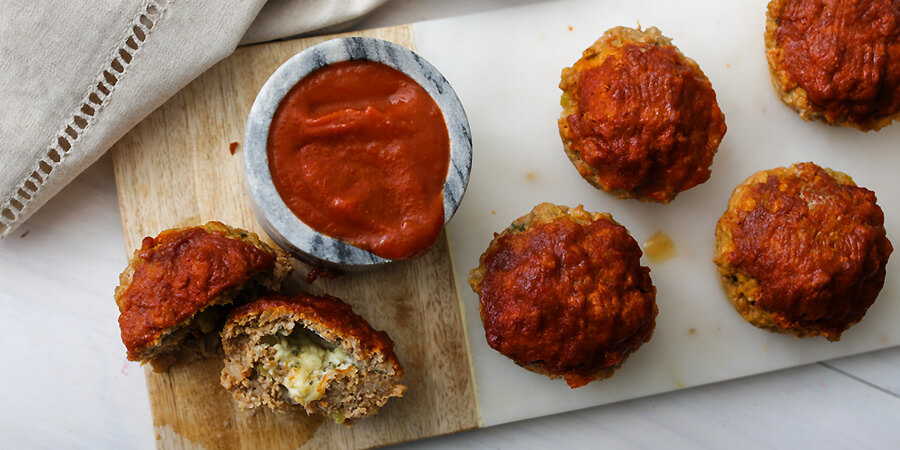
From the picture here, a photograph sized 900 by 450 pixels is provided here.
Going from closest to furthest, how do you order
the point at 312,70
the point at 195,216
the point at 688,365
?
the point at 312,70
the point at 195,216
the point at 688,365

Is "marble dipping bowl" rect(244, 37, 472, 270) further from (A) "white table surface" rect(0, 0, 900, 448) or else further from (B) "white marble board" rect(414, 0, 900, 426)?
(A) "white table surface" rect(0, 0, 900, 448)

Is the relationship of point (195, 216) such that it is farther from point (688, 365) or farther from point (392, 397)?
point (688, 365)

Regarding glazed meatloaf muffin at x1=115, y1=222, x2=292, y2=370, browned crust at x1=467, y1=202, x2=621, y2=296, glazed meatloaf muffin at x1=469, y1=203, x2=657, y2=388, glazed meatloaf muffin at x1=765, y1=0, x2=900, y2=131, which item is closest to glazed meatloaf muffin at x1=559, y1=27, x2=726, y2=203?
browned crust at x1=467, y1=202, x2=621, y2=296

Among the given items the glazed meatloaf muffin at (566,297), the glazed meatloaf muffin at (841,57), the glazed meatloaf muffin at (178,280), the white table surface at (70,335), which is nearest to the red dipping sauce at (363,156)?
the glazed meatloaf muffin at (178,280)

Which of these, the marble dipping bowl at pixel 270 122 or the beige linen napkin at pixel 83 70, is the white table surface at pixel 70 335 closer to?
the beige linen napkin at pixel 83 70

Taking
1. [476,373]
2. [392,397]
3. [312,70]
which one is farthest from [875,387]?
[312,70]
